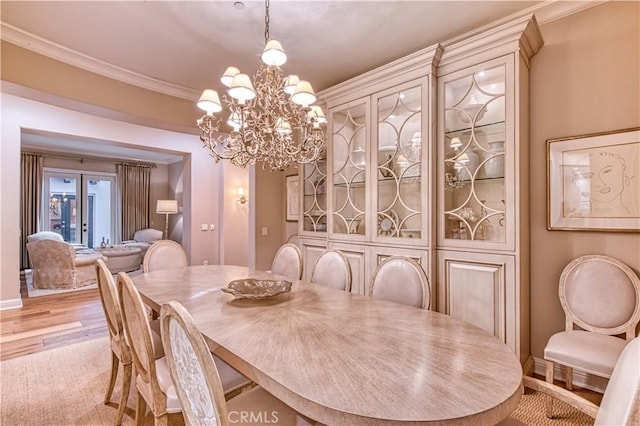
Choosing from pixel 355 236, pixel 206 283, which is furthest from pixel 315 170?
pixel 206 283

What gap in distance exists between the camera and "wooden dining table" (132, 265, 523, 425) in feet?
2.78

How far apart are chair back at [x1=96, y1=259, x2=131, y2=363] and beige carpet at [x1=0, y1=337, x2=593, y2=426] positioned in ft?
1.71

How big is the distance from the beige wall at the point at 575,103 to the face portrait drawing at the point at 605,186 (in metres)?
0.16

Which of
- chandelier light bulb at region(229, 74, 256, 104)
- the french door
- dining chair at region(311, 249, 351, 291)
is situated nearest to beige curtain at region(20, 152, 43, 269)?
the french door

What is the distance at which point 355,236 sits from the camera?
3049mm

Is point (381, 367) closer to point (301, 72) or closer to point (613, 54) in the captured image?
point (613, 54)

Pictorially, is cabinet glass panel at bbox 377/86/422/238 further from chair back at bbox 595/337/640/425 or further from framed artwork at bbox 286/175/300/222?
chair back at bbox 595/337/640/425

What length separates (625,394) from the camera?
762mm

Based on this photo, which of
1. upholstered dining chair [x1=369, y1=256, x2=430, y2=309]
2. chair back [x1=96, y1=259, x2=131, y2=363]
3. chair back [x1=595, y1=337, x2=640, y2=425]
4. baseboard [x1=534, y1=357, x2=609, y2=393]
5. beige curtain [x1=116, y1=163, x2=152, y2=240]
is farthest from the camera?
beige curtain [x1=116, y1=163, x2=152, y2=240]

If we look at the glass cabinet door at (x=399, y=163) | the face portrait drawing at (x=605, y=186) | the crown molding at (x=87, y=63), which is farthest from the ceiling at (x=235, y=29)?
the face portrait drawing at (x=605, y=186)

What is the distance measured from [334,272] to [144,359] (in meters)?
1.39

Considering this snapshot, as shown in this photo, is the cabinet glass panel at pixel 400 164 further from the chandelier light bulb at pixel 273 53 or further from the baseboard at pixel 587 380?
the baseboard at pixel 587 380

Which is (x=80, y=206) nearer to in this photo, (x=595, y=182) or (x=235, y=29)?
(x=235, y=29)

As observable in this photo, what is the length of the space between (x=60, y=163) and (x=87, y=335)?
5853 mm
